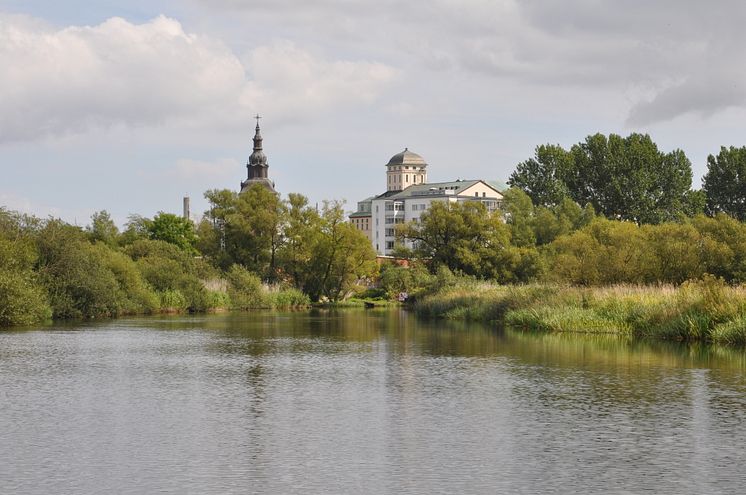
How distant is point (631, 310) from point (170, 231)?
3901 inches

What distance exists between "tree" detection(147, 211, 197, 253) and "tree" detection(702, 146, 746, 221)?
72859 mm

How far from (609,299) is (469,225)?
39239mm

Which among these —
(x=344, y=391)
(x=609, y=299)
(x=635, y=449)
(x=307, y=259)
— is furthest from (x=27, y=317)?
(x=307, y=259)

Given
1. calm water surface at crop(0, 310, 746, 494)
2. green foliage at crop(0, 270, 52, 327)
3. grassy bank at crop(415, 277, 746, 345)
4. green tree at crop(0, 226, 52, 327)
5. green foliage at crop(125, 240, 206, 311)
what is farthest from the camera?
green foliage at crop(125, 240, 206, 311)

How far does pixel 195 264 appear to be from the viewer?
89125mm

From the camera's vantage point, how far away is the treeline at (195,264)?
6228cm

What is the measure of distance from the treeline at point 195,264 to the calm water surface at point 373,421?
82.7 feet

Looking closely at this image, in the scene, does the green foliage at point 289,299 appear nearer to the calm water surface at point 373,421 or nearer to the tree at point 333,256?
the tree at point 333,256

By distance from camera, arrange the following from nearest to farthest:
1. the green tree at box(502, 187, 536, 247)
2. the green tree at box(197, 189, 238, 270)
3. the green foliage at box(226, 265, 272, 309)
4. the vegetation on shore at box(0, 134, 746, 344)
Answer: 1. the vegetation on shore at box(0, 134, 746, 344)
2. the green foliage at box(226, 265, 272, 309)
3. the green tree at box(197, 189, 238, 270)
4. the green tree at box(502, 187, 536, 247)

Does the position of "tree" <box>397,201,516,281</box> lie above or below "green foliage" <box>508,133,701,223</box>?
below

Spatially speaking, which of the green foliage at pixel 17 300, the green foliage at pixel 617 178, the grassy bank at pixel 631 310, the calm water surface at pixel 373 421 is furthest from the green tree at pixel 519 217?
the calm water surface at pixel 373 421

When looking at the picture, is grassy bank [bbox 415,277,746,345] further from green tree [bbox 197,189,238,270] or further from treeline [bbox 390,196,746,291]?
green tree [bbox 197,189,238,270]

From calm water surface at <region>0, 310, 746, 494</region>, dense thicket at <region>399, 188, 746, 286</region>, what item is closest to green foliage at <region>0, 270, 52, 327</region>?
calm water surface at <region>0, 310, 746, 494</region>

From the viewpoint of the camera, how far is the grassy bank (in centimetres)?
4062
